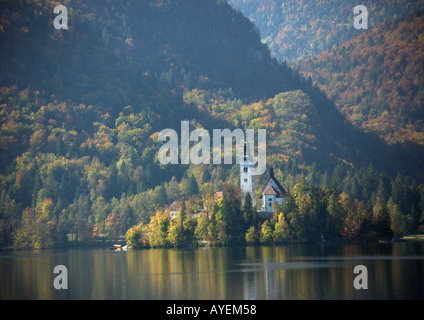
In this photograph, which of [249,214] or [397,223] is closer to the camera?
[249,214]

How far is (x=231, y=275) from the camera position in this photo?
95.4 meters

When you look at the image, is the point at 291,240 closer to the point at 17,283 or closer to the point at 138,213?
the point at 138,213

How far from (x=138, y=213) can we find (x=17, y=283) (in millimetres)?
101237

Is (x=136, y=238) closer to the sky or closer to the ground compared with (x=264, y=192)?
closer to the ground

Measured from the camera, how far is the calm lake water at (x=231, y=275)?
80.1 metres

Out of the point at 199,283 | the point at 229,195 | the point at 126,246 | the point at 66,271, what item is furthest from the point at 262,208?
the point at 199,283

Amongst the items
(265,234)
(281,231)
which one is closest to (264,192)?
(265,234)

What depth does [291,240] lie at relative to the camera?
5910 inches

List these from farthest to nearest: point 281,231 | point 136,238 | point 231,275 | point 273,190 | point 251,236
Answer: point 273,190, point 136,238, point 251,236, point 281,231, point 231,275

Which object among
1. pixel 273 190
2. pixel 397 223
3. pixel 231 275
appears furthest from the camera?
pixel 273 190

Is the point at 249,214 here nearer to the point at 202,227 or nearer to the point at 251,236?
the point at 251,236

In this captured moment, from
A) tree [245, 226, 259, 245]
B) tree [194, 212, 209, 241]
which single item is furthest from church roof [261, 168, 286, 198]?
tree [194, 212, 209, 241]

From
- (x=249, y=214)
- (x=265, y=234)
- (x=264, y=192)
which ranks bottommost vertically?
(x=265, y=234)

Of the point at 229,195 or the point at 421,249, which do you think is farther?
the point at 229,195
